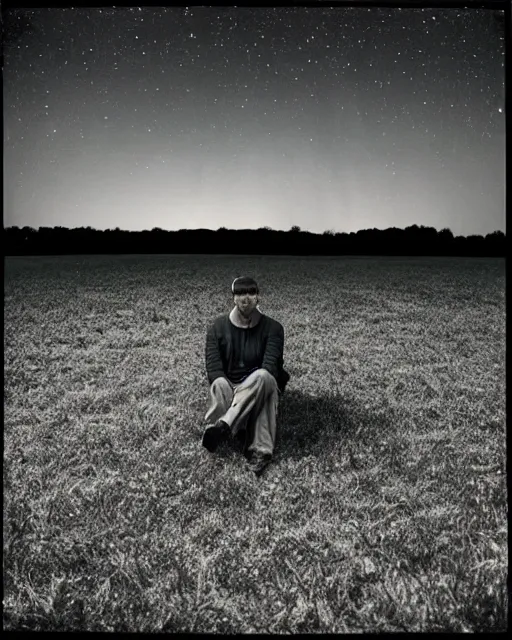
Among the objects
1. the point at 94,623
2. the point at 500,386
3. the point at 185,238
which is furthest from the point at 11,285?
the point at 94,623

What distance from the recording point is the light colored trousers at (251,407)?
6285 millimetres

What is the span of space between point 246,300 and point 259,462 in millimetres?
1757

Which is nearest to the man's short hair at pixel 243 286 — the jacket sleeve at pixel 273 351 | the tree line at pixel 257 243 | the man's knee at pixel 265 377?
the jacket sleeve at pixel 273 351

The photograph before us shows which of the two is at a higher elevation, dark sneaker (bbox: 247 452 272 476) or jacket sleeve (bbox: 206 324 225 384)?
jacket sleeve (bbox: 206 324 225 384)

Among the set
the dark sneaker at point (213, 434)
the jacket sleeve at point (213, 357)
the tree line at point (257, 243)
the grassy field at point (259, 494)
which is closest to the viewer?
the grassy field at point (259, 494)

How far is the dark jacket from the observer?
6.55 metres

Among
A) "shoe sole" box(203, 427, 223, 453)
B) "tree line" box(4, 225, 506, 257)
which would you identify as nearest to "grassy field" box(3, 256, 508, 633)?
"shoe sole" box(203, 427, 223, 453)

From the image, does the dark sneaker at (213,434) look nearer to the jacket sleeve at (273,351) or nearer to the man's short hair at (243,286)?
the jacket sleeve at (273,351)

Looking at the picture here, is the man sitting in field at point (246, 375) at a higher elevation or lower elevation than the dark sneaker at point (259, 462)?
higher

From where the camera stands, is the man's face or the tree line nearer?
the man's face

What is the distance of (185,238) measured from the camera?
24547mm

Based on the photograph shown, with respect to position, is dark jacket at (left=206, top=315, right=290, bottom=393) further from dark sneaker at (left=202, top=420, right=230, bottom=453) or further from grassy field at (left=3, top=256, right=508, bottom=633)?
grassy field at (left=3, top=256, right=508, bottom=633)

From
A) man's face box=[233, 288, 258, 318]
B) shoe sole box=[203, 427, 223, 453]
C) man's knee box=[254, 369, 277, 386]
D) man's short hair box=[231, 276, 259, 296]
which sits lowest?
shoe sole box=[203, 427, 223, 453]

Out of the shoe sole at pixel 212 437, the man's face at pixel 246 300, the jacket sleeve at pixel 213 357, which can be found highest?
the man's face at pixel 246 300
